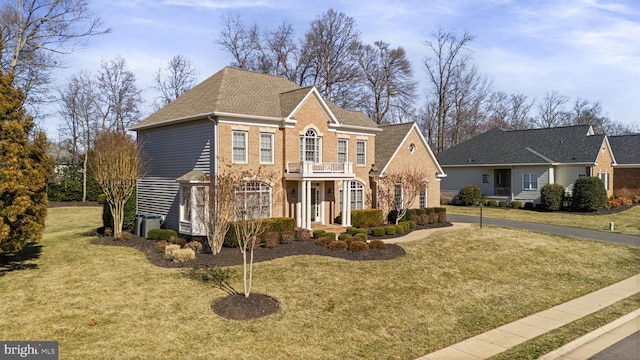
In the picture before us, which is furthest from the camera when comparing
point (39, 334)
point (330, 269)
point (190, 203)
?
point (190, 203)

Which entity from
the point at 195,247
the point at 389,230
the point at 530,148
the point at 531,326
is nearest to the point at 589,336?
the point at 531,326

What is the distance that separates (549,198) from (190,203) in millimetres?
30188

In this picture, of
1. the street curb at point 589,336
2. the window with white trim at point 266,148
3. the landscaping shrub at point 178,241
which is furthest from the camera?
the window with white trim at point 266,148

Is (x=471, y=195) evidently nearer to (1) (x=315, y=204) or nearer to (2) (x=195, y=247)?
(1) (x=315, y=204)

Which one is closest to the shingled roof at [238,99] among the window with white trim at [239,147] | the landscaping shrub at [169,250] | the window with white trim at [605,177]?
the window with white trim at [239,147]

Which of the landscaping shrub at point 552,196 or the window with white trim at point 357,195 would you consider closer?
the window with white trim at point 357,195

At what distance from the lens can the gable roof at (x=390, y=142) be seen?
1109 inches

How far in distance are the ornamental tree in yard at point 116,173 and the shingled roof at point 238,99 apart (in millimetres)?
2803

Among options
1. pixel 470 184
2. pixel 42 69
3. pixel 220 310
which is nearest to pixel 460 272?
pixel 220 310

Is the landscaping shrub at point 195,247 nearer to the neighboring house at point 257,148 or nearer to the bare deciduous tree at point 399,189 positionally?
the neighboring house at point 257,148

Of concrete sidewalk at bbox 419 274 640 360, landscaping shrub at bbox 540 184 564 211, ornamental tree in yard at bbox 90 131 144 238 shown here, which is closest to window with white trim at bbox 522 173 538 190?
landscaping shrub at bbox 540 184 564 211

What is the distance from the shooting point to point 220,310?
36.0 feet

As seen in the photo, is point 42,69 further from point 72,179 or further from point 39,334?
point 39,334

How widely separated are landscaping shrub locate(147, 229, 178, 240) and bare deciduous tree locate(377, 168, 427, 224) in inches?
518
